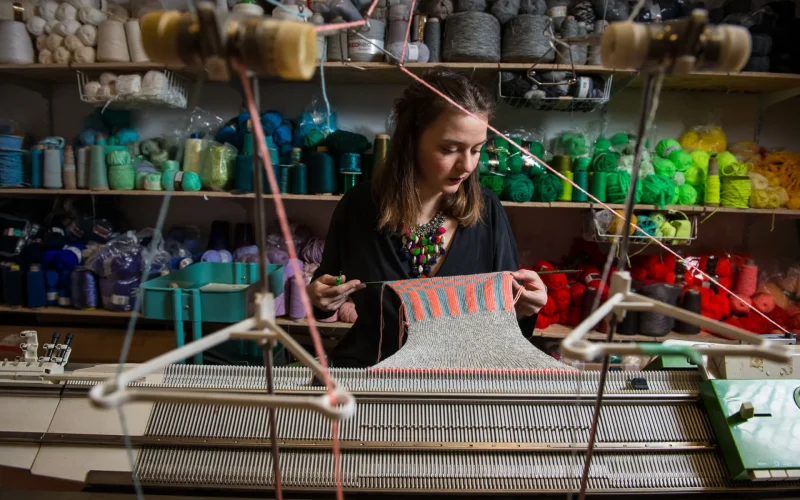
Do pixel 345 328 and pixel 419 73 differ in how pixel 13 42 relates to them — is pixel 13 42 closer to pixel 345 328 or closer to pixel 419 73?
pixel 419 73

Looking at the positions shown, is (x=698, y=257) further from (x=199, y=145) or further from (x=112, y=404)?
(x=112, y=404)

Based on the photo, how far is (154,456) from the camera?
3.01ft

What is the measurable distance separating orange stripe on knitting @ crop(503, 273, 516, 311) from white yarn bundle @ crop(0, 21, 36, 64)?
3042 millimetres

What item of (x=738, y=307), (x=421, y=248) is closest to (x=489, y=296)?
(x=421, y=248)

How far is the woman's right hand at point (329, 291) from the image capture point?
4.96ft

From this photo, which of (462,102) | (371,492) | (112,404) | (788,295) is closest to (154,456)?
(371,492)

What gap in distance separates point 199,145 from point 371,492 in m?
2.52

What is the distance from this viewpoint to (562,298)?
2.76 m

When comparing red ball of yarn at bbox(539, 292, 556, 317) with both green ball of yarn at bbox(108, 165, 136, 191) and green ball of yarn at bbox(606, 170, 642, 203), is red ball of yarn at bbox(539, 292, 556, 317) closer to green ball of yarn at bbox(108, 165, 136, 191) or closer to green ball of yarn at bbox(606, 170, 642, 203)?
green ball of yarn at bbox(606, 170, 642, 203)

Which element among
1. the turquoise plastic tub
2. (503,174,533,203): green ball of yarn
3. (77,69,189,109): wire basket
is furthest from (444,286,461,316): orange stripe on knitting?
(77,69,189,109): wire basket

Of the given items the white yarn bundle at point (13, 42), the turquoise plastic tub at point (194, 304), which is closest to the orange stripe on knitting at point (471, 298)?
the turquoise plastic tub at point (194, 304)

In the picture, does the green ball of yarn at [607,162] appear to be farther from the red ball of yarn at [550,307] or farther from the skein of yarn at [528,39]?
the red ball of yarn at [550,307]

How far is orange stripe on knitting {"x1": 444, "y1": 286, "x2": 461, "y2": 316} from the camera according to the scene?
52.5 inches

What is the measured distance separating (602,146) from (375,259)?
1.74 metres
